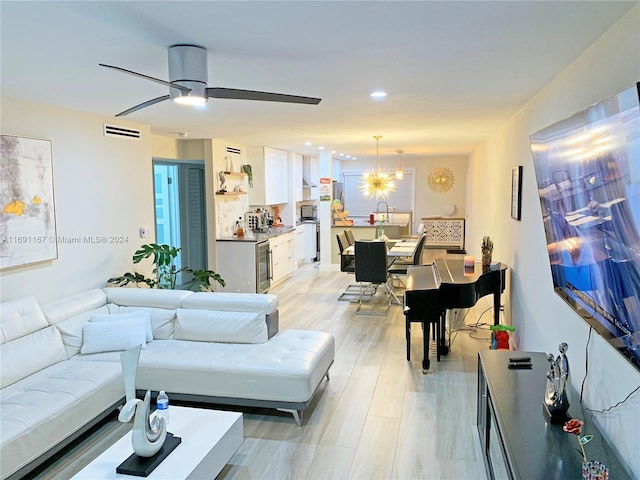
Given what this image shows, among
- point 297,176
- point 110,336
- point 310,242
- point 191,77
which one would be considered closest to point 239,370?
point 110,336

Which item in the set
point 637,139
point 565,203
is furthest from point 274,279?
point 637,139

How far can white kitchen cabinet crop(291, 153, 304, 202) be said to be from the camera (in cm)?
969

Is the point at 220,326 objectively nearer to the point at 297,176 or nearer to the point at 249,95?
the point at 249,95

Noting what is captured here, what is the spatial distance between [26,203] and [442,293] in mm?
3591

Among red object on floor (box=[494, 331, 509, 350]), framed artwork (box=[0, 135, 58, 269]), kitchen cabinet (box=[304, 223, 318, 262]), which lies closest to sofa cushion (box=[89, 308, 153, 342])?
framed artwork (box=[0, 135, 58, 269])

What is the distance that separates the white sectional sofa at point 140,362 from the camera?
2855 mm

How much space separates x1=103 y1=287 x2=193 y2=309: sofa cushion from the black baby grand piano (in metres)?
2.09

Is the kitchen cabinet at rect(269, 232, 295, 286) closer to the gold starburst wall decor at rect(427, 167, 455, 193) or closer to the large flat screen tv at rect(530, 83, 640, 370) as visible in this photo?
the gold starburst wall decor at rect(427, 167, 455, 193)

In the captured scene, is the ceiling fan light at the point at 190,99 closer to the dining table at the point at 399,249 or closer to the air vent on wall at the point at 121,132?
the air vent on wall at the point at 121,132

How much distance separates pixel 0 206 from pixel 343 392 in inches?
120

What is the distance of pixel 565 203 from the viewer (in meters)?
2.16

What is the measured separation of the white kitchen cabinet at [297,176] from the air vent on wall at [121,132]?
4.69 meters

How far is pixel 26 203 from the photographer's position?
12.3 ft

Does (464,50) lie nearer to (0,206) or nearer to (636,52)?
(636,52)
